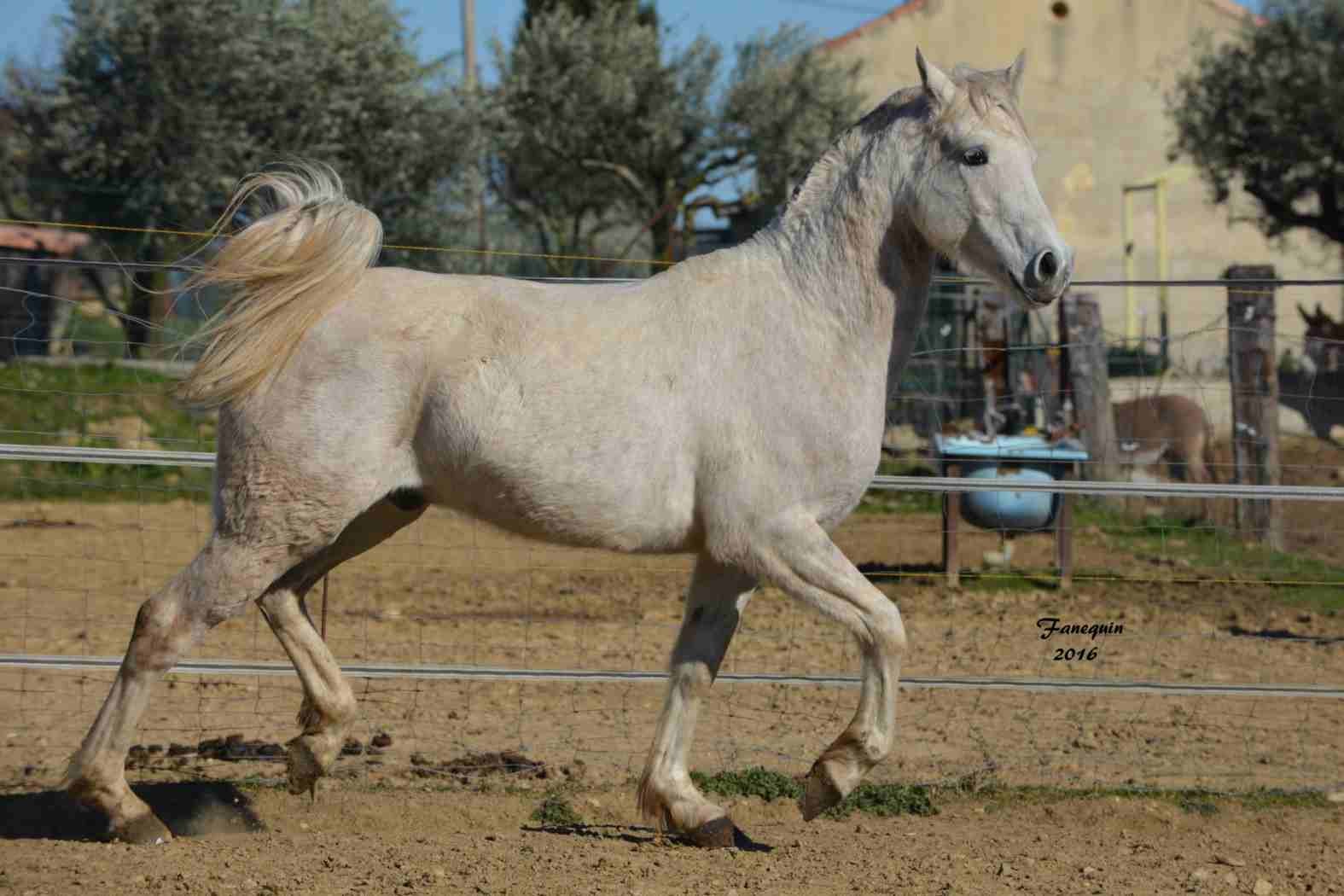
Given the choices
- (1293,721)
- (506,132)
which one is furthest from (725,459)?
(506,132)

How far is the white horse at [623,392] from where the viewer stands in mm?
4137

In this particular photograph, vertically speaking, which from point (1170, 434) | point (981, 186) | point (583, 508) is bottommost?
point (1170, 434)

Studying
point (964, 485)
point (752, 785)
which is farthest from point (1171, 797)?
point (752, 785)

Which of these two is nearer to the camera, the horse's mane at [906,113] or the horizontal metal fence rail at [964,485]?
the horse's mane at [906,113]

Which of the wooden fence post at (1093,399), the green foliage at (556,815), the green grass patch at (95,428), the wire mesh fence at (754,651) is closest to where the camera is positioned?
the green foliage at (556,815)

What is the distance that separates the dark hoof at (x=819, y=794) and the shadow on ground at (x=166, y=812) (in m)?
1.88

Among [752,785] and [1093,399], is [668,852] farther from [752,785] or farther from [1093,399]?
[1093,399]

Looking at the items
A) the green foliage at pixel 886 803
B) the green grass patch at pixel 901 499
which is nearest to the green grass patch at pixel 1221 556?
the green grass patch at pixel 901 499

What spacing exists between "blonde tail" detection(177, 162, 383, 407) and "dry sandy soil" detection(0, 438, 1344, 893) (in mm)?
891

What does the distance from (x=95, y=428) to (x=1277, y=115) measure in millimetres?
19809

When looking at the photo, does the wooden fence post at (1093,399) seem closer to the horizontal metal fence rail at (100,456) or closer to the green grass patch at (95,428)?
the green grass patch at (95,428)

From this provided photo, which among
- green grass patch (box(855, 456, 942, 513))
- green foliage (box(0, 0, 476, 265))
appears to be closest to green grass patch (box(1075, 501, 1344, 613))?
green grass patch (box(855, 456, 942, 513))

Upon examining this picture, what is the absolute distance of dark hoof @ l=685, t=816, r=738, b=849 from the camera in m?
4.45

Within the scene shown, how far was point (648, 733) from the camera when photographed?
6.18 meters
